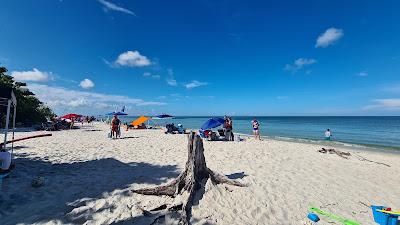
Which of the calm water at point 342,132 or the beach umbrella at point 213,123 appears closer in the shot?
the beach umbrella at point 213,123

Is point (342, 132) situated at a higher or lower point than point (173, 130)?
lower

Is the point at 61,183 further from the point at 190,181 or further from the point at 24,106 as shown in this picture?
the point at 24,106

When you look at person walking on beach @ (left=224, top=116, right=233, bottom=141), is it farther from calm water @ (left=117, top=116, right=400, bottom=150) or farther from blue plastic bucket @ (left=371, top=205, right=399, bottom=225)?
blue plastic bucket @ (left=371, top=205, right=399, bottom=225)

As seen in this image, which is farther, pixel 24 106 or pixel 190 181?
pixel 24 106

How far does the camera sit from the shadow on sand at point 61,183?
4875 millimetres

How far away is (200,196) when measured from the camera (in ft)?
19.0

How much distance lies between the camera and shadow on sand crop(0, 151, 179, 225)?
4875 mm

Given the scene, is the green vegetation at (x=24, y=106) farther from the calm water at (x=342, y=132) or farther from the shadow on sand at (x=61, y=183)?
the calm water at (x=342, y=132)

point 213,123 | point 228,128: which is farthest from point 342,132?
point 213,123

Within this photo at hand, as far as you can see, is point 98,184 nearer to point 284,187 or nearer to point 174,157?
point 174,157

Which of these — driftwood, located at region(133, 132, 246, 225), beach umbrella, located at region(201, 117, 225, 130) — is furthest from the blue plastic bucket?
beach umbrella, located at region(201, 117, 225, 130)

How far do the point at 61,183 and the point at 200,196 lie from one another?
12.8 feet

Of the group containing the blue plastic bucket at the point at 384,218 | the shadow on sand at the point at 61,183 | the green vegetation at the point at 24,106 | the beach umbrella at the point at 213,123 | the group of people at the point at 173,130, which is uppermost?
the green vegetation at the point at 24,106

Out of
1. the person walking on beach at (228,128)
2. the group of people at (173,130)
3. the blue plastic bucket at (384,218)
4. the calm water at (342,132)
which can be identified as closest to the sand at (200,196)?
the blue plastic bucket at (384,218)
